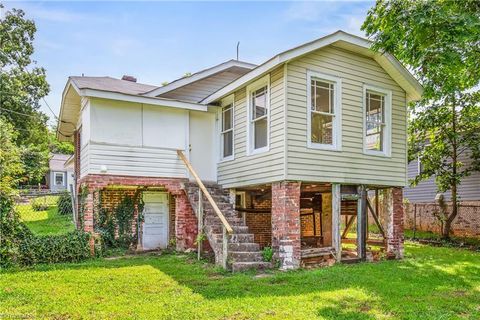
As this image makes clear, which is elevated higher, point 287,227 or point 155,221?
point 287,227

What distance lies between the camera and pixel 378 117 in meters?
11.2

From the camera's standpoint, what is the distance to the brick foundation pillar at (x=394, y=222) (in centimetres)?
1104

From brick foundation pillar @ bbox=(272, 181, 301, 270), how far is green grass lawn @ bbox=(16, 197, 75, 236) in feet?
19.4

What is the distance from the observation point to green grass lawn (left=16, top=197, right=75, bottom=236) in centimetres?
1172

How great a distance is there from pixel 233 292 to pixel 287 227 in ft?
8.79

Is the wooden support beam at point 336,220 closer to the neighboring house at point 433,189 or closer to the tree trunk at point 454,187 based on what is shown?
the tree trunk at point 454,187

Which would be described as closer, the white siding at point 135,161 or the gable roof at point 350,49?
the gable roof at point 350,49

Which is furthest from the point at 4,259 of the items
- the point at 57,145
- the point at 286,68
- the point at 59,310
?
the point at 57,145

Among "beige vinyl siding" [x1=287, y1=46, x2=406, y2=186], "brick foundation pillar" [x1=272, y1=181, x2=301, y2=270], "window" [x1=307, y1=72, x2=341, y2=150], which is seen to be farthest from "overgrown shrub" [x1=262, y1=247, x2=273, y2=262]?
"window" [x1=307, y1=72, x2=341, y2=150]

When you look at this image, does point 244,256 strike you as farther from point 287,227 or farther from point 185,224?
point 185,224

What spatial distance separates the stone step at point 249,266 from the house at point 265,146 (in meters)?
0.02

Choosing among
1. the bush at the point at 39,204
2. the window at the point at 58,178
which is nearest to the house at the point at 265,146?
the bush at the point at 39,204

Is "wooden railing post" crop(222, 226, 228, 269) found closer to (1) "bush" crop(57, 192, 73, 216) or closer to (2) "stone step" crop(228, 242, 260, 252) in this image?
(2) "stone step" crop(228, 242, 260, 252)

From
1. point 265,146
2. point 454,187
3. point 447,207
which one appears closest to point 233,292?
point 265,146
